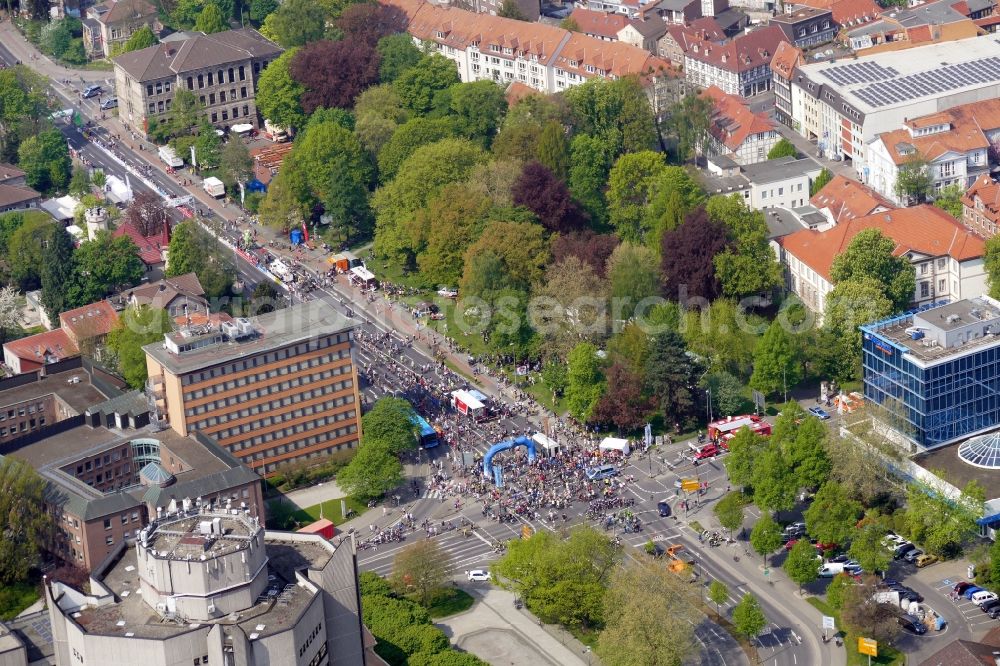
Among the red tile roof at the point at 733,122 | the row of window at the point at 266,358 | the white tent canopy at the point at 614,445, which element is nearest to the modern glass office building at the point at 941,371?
the white tent canopy at the point at 614,445

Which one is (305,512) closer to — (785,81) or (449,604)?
(449,604)

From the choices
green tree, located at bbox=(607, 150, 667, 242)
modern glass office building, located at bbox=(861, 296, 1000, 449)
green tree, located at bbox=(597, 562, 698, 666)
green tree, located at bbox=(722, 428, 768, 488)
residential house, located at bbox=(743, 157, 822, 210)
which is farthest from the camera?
residential house, located at bbox=(743, 157, 822, 210)

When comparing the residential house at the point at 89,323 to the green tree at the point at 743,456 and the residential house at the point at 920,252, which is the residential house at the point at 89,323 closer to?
the green tree at the point at 743,456

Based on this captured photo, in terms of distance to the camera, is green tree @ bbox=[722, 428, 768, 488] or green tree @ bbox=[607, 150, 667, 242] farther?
green tree @ bbox=[607, 150, 667, 242]

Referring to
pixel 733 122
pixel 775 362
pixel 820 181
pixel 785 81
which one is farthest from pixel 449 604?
pixel 785 81

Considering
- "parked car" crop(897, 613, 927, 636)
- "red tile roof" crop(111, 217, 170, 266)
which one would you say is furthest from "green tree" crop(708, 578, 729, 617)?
"red tile roof" crop(111, 217, 170, 266)

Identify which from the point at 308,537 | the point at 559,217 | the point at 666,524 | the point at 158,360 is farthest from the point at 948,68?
the point at 308,537

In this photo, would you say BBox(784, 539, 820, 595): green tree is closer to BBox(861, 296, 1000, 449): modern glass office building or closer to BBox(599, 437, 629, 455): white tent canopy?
BBox(861, 296, 1000, 449): modern glass office building
